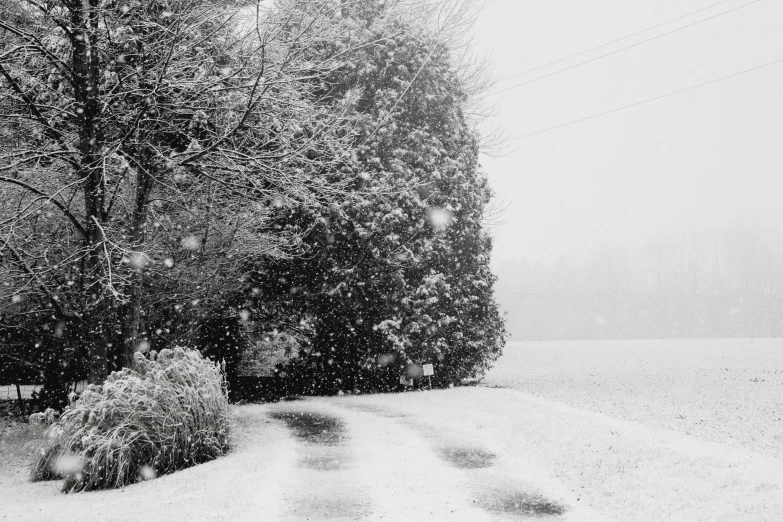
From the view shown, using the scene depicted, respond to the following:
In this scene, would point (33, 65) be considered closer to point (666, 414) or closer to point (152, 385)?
point (152, 385)

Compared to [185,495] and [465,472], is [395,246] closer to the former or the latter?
[465,472]

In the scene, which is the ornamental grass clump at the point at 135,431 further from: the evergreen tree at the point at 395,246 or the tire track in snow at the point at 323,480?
the evergreen tree at the point at 395,246

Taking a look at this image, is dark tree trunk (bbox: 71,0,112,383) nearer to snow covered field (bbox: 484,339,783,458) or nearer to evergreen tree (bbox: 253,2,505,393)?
evergreen tree (bbox: 253,2,505,393)

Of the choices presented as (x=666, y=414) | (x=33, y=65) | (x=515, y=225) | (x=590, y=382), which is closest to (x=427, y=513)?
(x=666, y=414)

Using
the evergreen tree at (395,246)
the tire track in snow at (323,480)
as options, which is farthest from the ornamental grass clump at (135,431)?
the evergreen tree at (395,246)

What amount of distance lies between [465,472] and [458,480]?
352 millimetres

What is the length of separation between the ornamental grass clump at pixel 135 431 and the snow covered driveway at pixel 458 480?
302mm

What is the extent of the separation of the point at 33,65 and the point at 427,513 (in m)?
9.07

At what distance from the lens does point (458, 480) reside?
6.37 meters

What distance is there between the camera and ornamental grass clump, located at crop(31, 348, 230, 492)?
709 centimetres

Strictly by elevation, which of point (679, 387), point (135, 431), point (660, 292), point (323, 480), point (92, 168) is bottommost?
point (679, 387)

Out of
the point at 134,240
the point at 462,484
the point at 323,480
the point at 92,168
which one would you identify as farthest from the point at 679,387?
the point at 92,168

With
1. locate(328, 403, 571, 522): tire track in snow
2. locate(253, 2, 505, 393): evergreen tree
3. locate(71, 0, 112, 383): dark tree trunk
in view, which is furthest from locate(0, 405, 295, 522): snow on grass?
locate(253, 2, 505, 393): evergreen tree

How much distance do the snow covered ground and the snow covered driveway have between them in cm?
2
